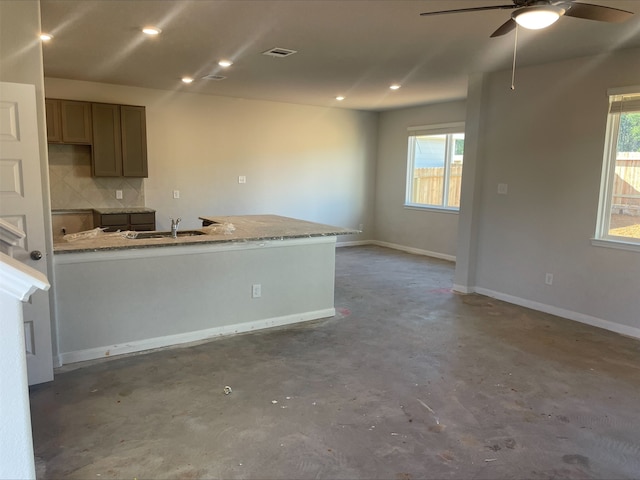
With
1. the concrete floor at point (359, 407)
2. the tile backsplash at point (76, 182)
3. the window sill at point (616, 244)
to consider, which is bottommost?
the concrete floor at point (359, 407)

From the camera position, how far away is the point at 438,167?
7543 mm

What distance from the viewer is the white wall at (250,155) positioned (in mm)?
6246

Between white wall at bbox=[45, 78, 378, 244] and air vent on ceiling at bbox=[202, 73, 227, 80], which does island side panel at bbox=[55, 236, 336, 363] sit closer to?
air vent on ceiling at bbox=[202, 73, 227, 80]

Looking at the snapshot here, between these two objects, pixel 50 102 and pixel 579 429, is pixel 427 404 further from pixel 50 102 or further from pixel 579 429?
pixel 50 102

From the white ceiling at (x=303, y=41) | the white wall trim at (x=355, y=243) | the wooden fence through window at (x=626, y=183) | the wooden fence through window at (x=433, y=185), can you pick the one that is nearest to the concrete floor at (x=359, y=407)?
the wooden fence through window at (x=626, y=183)

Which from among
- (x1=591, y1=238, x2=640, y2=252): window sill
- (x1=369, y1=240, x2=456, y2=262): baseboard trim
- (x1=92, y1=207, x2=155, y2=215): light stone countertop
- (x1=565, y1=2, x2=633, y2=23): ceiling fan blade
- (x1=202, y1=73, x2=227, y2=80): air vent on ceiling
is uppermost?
(x1=202, y1=73, x2=227, y2=80): air vent on ceiling

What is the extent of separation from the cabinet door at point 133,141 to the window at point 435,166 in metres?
4.29

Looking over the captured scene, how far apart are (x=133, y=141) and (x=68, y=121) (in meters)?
0.75

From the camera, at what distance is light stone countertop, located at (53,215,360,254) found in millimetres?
3301

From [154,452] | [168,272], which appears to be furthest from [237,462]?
[168,272]

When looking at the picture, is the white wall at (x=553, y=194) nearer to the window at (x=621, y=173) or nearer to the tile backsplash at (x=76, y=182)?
the window at (x=621, y=173)

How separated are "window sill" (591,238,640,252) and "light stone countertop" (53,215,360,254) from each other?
7.48ft

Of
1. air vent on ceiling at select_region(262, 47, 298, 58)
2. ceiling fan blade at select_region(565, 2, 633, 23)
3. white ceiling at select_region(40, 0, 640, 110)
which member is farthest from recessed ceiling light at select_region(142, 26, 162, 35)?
ceiling fan blade at select_region(565, 2, 633, 23)

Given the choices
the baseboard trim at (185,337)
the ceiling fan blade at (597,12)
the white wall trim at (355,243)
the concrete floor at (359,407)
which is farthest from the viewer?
the white wall trim at (355,243)
